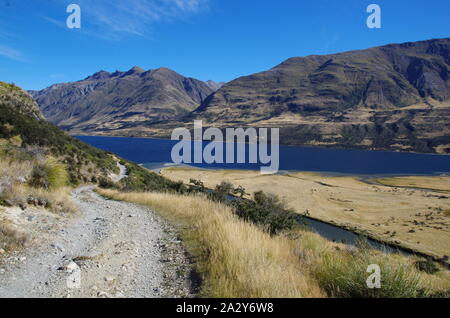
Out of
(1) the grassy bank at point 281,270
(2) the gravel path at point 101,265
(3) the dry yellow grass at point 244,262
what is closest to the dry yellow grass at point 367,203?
(1) the grassy bank at point 281,270

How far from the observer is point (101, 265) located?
5781 mm

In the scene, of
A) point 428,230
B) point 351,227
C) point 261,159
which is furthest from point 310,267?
point 261,159

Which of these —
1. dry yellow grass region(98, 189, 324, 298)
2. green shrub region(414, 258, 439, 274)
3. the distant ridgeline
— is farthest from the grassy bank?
the distant ridgeline

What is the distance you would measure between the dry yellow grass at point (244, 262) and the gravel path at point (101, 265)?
1.49 feet

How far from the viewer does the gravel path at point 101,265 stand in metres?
4.66

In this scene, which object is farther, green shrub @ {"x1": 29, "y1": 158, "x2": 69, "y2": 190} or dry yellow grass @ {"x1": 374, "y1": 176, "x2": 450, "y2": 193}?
dry yellow grass @ {"x1": 374, "y1": 176, "x2": 450, "y2": 193}

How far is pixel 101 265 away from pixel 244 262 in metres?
3.06

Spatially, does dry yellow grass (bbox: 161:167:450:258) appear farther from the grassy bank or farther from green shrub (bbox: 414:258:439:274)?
the grassy bank

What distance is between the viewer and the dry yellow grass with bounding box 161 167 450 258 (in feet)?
142

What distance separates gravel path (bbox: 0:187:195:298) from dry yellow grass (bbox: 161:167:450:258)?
42212 mm

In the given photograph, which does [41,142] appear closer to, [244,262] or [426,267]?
[244,262]

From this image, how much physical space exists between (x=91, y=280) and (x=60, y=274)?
72 cm

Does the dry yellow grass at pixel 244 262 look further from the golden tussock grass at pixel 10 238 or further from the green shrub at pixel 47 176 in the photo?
the green shrub at pixel 47 176
